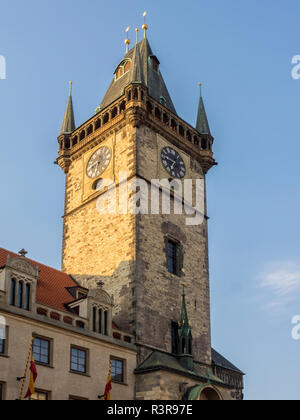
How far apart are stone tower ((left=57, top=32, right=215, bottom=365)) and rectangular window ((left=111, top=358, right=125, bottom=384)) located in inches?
63.3

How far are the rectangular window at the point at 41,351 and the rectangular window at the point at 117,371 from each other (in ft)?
13.6

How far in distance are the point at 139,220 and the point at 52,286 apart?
20.1 ft

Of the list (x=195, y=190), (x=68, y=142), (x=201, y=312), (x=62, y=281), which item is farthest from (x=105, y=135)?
(x=201, y=312)

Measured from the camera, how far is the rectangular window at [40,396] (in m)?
27.0

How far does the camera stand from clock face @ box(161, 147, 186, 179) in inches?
1586

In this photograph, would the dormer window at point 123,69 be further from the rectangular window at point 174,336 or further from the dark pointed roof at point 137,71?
the rectangular window at point 174,336

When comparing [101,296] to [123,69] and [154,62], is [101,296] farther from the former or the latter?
[154,62]

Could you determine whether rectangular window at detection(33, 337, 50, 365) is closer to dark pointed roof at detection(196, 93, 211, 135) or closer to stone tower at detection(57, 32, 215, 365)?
stone tower at detection(57, 32, 215, 365)

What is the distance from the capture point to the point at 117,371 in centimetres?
3150

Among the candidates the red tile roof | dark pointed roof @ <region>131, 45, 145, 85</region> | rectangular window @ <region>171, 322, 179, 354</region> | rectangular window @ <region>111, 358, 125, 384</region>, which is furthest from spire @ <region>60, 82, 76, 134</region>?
rectangular window @ <region>111, 358, 125, 384</region>

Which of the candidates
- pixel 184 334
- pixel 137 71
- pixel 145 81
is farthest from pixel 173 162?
pixel 184 334

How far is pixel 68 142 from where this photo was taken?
44406mm

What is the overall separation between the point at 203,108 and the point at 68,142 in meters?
10.6

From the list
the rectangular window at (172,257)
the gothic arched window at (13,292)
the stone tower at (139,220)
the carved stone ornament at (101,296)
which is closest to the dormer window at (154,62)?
the stone tower at (139,220)
